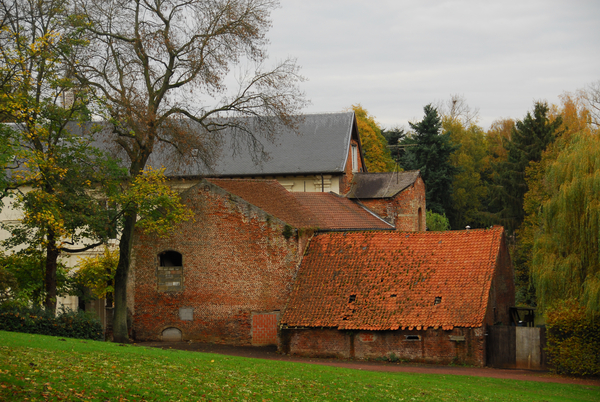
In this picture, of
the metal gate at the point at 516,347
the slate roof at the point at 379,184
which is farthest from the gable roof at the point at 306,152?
the metal gate at the point at 516,347

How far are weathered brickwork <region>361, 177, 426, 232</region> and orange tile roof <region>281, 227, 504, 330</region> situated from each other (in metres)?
9.31

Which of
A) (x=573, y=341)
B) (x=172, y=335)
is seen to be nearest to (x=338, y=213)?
(x=172, y=335)

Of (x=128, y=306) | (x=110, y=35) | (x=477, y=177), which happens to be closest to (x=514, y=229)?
(x=477, y=177)

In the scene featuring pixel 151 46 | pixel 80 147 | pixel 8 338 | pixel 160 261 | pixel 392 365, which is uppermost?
pixel 151 46

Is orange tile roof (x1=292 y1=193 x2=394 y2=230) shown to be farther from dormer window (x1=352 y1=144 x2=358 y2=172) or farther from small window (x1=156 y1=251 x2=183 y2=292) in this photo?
small window (x1=156 y1=251 x2=183 y2=292)

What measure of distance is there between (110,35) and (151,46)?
1501 millimetres

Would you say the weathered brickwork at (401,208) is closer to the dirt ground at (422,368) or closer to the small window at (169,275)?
the small window at (169,275)

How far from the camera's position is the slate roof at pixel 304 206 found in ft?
92.3

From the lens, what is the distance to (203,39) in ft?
80.7

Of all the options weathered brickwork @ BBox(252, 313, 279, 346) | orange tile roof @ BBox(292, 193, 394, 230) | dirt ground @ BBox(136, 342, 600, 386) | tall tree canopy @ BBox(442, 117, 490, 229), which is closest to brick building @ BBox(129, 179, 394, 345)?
weathered brickwork @ BBox(252, 313, 279, 346)

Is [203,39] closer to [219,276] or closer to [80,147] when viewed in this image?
[80,147]

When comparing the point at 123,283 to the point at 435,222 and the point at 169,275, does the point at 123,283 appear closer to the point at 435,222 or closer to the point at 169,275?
the point at 169,275

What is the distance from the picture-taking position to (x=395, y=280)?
24.7 m

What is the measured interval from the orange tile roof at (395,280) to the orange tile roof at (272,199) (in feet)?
6.01
